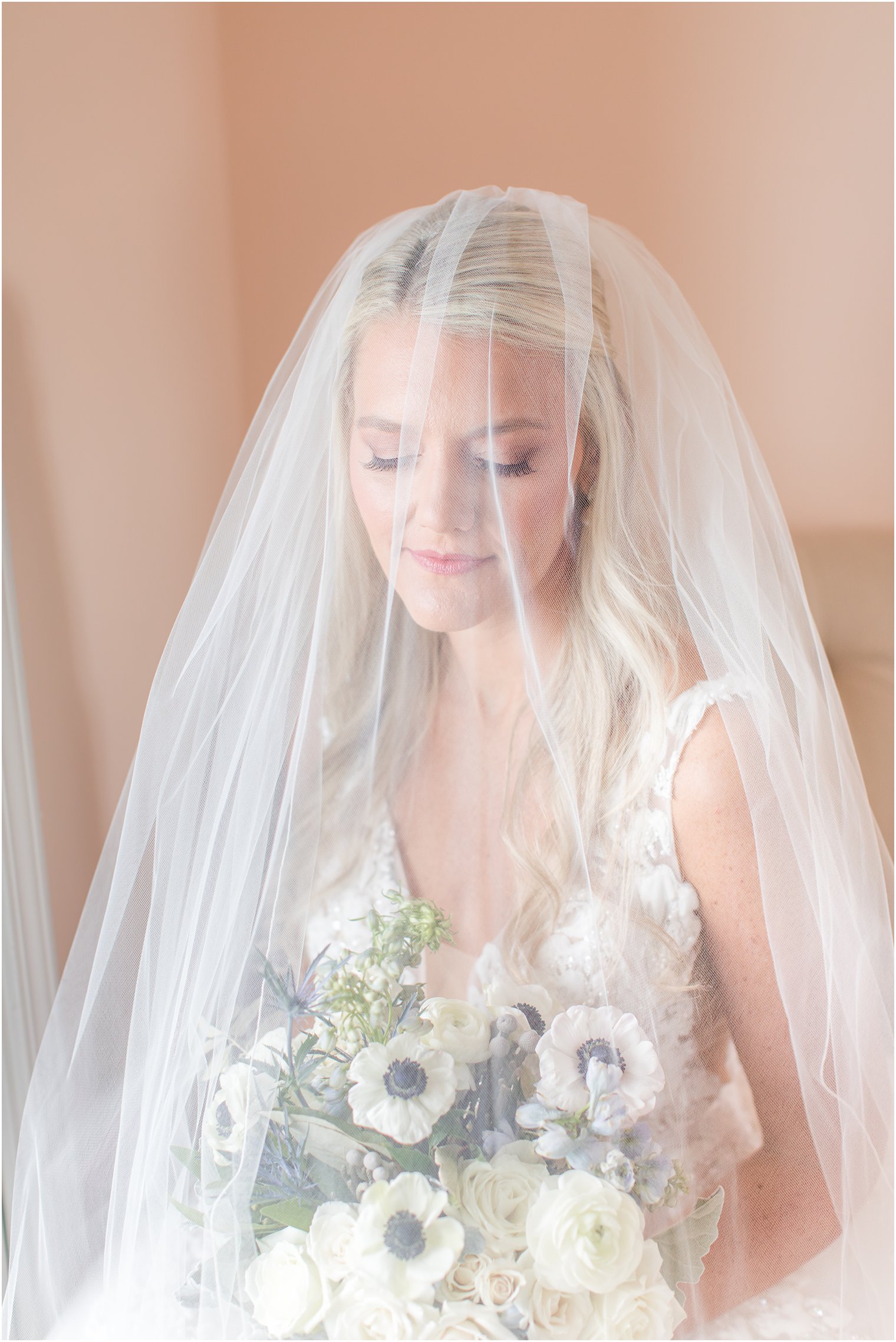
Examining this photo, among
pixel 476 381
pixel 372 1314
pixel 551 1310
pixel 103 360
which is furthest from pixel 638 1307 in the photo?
pixel 103 360

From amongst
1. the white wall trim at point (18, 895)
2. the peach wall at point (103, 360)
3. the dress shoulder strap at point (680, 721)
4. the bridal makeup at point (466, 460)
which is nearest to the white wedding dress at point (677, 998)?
the dress shoulder strap at point (680, 721)

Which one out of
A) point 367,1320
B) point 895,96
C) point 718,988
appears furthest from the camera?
point 895,96

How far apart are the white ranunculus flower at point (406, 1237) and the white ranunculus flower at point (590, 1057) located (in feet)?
0.33

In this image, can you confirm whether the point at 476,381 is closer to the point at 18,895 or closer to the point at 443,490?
the point at 443,490

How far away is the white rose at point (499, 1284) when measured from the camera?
1.97ft

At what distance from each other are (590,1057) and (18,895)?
78cm

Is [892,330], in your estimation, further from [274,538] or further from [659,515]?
[274,538]

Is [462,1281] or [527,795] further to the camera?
[527,795]

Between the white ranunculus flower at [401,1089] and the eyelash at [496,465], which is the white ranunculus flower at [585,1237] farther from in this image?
the eyelash at [496,465]

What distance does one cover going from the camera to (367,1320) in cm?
60

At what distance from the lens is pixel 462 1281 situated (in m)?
0.61

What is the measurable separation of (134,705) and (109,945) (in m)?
0.61

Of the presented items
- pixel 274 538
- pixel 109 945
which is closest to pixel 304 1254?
pixel 109 945

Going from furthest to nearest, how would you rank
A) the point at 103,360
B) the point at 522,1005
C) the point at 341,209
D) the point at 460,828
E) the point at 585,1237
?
the point at 341,209 → the point at 103,360 → the point at 460,828 → the point at 522,1005 → the point at 585,1237
